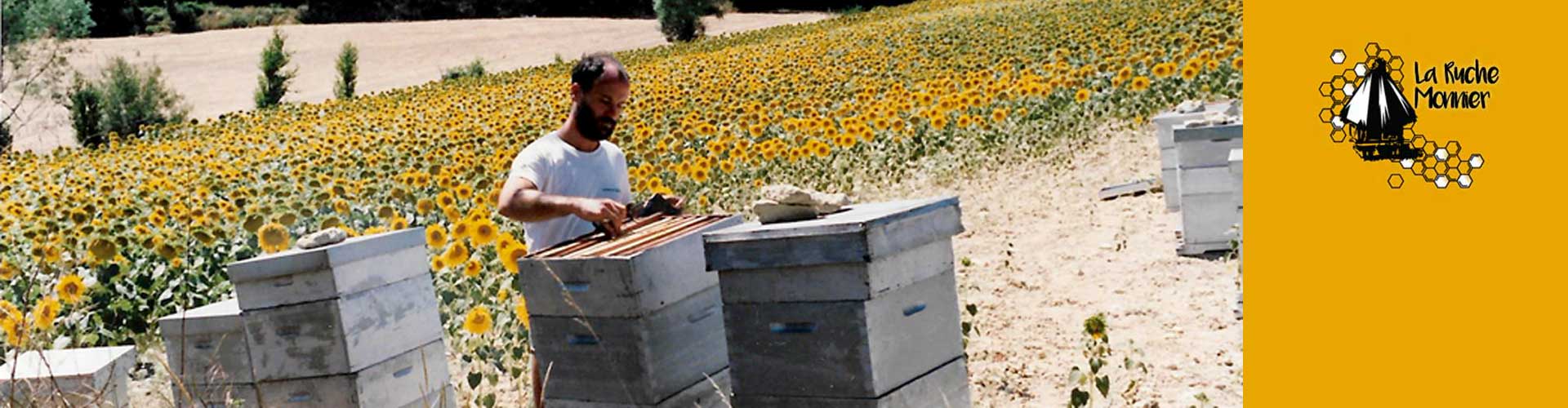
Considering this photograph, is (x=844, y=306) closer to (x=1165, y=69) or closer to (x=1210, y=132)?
(x=1210, y=132)

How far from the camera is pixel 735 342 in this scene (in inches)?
157

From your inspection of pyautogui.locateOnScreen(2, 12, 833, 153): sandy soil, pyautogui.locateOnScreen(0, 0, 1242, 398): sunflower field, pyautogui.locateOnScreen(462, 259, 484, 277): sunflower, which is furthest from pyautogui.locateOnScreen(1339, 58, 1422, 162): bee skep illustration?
pyautogui.locateOnScreen(2, 12, 833, 153): sandy soil

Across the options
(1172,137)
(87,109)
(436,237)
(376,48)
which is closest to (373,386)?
(436,237)

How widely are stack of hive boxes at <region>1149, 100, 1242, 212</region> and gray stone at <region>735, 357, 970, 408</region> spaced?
4.86 metres

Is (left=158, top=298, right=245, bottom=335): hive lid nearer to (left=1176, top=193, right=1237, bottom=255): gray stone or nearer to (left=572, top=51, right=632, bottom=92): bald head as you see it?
(left=572, top=51, right=632, bottom=92): bald head

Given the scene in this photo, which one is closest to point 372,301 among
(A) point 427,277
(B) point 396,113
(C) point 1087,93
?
(A) point 427,277

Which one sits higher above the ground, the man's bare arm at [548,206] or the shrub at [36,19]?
the shrub at [36,19]

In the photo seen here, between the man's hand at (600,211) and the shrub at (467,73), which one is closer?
the man's hand at (600,211)

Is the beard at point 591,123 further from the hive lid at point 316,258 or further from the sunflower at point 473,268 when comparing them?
the sunflower at point 473,268

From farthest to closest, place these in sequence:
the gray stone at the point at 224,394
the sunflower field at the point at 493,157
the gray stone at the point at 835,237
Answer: the sunflower field at the point at 493,157 < the gray stone at the point at 224,394 < the gray stone at the point at 835,237

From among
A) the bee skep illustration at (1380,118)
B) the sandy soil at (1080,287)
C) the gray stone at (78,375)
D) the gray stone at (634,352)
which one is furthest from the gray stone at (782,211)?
the gray stone at (78,375)

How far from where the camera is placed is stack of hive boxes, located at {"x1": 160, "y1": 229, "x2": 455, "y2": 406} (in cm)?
507

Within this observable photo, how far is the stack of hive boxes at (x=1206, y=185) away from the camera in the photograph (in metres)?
7.49

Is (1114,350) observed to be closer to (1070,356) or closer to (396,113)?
(1070,356)
